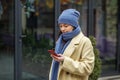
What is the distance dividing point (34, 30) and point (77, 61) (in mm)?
4166

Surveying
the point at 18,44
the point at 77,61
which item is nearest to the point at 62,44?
the point at 77,61

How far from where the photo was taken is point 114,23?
884 centimetres

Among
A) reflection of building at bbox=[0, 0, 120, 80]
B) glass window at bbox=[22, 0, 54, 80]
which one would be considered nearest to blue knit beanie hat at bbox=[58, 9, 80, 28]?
reflection of building at bbox=[0, 0, 120, 80]

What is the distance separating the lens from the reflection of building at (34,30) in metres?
6.93

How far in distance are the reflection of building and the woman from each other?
3.70 metres

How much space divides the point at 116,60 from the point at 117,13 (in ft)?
3.74

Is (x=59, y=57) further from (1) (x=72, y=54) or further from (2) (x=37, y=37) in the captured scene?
(2) (x=37, y=37)

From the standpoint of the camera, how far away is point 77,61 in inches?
129

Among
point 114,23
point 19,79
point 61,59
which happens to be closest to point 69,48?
point 61,59

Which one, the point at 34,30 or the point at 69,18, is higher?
the point at 69,18

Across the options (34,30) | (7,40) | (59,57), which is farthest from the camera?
(34,30)

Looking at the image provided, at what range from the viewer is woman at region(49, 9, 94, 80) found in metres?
3.24

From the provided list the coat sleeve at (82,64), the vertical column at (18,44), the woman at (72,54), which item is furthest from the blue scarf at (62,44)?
the vertical column at (18,44)

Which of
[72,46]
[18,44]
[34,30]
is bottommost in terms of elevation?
[18,44]
